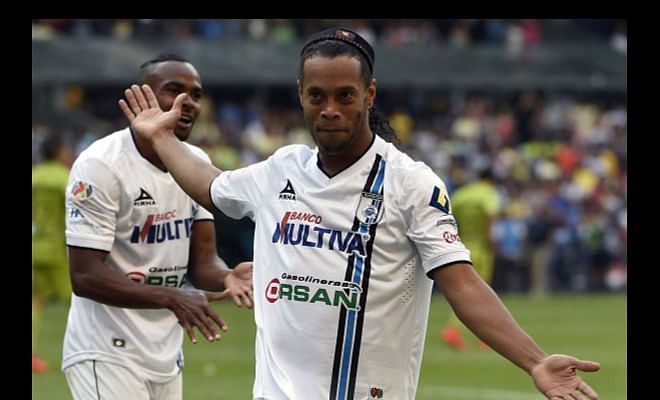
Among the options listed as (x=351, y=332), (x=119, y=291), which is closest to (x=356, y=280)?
(x=351, y=332)

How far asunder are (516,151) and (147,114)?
1006 inches

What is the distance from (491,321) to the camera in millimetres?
5621

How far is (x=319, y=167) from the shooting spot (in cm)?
607

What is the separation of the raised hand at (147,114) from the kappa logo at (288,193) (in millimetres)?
908

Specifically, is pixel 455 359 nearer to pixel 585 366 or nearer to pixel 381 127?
pixel 381 127

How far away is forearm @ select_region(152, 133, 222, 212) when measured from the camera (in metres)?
6.51

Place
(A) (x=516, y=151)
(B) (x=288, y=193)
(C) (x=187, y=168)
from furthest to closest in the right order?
1. (A) (x=516, y=151)
2. (C) (x=187, y=168)
3. (B) (x=288, y=193)

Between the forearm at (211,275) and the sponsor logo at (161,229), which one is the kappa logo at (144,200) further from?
the forearm at (211,275)

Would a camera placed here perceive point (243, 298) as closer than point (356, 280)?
No

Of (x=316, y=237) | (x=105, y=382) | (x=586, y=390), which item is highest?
(x=316, y=237)

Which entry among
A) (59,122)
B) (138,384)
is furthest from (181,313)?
(59,122)

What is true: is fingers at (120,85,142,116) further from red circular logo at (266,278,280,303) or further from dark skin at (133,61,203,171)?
red circular logo at (266,278,280,303)
